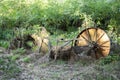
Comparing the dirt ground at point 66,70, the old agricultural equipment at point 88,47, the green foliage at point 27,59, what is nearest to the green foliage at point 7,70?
the dirt ground at point 66,70

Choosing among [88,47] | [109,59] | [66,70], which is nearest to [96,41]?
[88,47]

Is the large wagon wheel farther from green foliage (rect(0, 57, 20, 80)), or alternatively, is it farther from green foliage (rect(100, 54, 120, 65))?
green foliage (rect(0, 57, 20, 80))

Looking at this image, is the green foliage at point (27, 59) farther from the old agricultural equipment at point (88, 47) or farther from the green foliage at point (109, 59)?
the green foliage at point (109, 59)

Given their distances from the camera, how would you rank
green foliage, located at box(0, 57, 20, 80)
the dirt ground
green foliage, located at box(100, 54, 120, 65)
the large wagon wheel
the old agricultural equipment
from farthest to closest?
the large wagon wheel, the old agricultural equipment, green foliage, located at box(100, 54, 120, 65), the dirt ground, green foliage, located at box(0, 57, 20, 80)

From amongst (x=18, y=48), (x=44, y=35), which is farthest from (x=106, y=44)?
(x=18, y=48)

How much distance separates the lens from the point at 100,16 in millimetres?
14156

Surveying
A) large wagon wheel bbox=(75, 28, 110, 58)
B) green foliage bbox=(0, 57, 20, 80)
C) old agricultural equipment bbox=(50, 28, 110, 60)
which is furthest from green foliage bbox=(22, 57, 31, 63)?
large wagon wheel bbox=(75, 28, 110, 58)

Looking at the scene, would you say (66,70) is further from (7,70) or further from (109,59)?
(7,70)

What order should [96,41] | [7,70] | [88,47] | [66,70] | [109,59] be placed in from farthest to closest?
[96,41] → [88,47] → [109,59] → [66,70] → [7,70]

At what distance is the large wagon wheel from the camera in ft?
34.7

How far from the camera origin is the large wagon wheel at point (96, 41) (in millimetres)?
10578

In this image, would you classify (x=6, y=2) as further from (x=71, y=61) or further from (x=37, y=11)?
(x=71, y=61)

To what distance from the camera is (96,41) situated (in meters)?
10.8

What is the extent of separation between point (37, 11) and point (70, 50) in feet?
19.9
